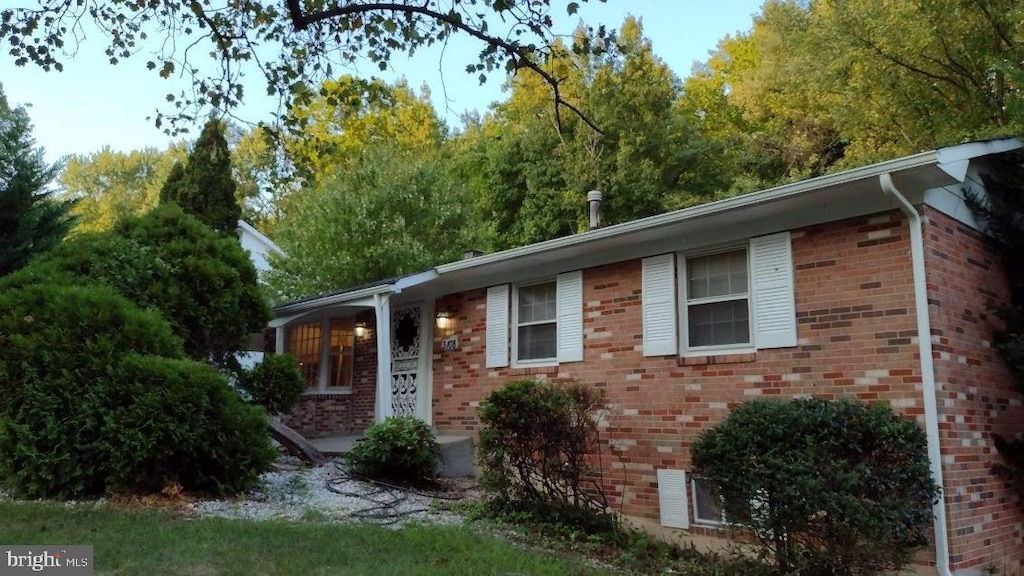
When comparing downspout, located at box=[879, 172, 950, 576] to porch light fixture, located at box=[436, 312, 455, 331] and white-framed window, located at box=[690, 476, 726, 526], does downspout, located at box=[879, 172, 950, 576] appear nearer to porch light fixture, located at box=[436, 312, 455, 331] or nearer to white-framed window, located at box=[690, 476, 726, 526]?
white-framed window, located at box=[690, 476, 726, 526]

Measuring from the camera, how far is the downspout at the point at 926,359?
546 cm

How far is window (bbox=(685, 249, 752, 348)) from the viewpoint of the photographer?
698cm

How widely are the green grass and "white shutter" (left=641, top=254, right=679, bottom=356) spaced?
2645 millimetres

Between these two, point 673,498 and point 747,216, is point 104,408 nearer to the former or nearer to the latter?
point 673,498

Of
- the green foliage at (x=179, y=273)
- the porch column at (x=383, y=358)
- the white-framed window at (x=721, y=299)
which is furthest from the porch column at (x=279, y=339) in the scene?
the white-framed window at (x=721, y=299)

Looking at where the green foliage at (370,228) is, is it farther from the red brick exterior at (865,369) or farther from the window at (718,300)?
the window at (718,300)

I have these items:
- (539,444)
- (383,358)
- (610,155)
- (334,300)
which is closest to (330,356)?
(334,300)

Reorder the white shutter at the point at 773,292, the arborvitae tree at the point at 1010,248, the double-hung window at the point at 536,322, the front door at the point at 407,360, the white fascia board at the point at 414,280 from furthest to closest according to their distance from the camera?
the front door at the point at 407,360 → the white fascia board at the point at 414,280 → the double-hung window at the point at 536,322 → the white shutter at the point at 773,292 → the arborvitae tree at the point at 1010,248

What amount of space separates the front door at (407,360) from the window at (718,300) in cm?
437

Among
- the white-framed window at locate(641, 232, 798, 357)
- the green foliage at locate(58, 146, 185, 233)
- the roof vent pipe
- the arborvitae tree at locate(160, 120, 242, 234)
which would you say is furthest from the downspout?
the green foliage at locate(58, 146, 185, 233)

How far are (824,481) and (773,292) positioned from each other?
2223 millimetres

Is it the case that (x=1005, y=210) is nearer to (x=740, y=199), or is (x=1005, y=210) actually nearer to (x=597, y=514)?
(x=740, y=199)

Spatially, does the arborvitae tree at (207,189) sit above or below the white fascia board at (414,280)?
above

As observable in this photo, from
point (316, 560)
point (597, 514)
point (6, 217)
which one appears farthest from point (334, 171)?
point (316, 560)
